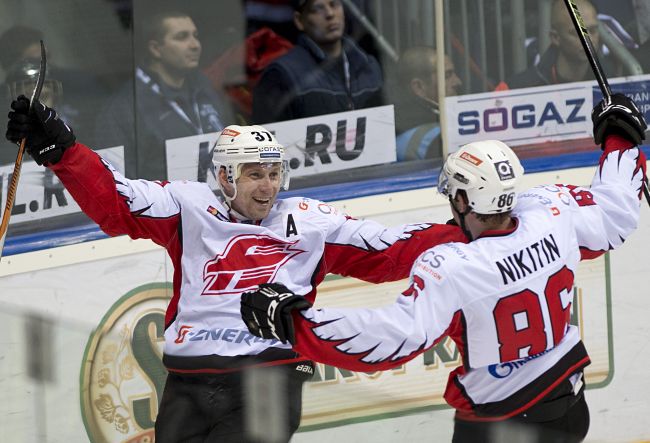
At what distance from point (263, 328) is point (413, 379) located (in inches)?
70.4

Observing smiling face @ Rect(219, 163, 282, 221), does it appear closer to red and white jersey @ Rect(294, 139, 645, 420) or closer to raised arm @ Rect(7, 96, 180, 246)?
raised arm @ Rect(7, 96, 180, 246)

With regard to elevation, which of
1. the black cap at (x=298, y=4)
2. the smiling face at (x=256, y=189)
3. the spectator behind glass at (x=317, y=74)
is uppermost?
the black cap at (x=298, y=4)

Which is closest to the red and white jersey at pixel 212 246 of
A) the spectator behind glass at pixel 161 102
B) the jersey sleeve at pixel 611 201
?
the jersey sleeve at pixel 611 201

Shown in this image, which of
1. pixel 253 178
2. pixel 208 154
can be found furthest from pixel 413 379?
pixel 253 178

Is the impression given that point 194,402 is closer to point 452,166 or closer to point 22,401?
point 22,401

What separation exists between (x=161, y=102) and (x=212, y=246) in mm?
1162

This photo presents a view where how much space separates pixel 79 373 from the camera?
12.0ft

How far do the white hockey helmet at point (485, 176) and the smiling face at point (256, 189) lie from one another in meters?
0.57

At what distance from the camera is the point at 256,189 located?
310 cm

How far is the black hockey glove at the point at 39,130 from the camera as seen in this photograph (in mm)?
2891

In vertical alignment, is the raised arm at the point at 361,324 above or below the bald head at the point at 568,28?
below

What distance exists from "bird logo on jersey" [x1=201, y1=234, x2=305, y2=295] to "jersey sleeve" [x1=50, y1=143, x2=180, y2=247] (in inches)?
6.3

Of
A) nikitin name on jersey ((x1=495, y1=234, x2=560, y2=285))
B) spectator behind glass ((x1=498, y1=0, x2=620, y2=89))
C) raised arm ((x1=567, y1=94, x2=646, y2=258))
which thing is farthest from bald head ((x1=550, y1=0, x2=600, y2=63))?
nikitin name on jersey ((x1=495, y1=234, x2=560, y2=285))

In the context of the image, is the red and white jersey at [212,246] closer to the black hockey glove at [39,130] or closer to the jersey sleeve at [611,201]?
the black hockey glove at [39,130]
